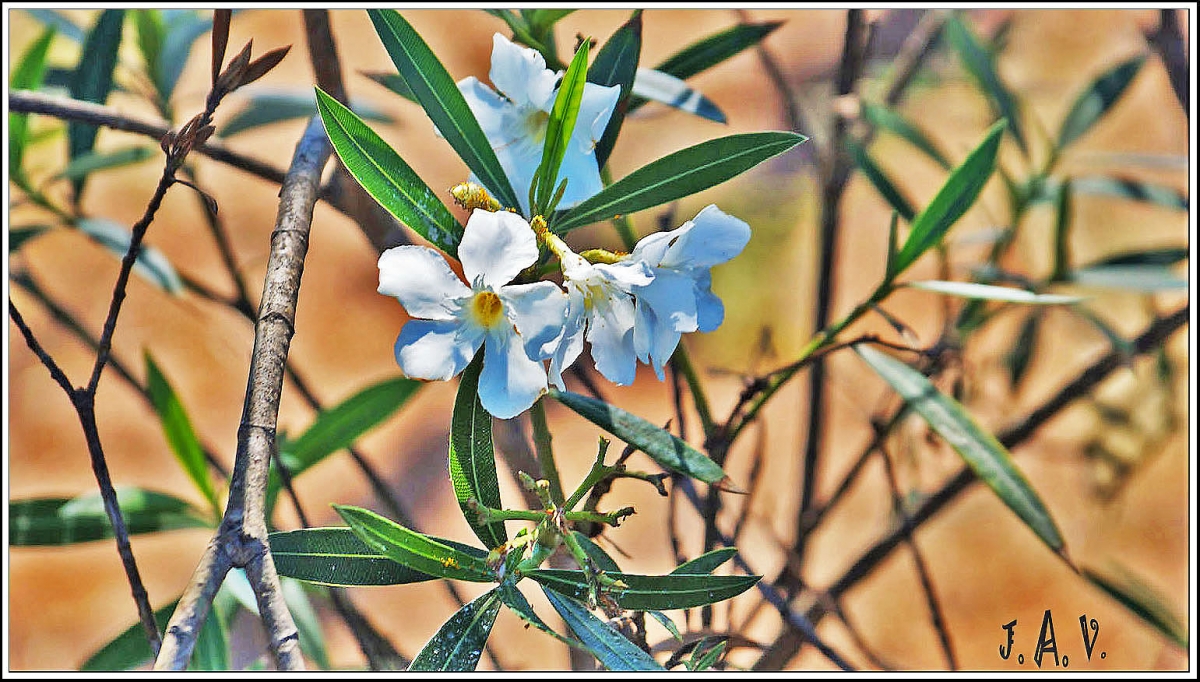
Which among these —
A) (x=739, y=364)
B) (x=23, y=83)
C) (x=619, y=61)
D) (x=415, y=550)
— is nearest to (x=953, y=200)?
(x=619, y=61)

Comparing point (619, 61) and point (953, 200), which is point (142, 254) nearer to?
point (619, 61)

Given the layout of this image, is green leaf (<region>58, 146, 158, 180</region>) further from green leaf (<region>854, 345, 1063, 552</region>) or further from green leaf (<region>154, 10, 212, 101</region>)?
green leaf (<region>854, 345, 1063, 552</region>)

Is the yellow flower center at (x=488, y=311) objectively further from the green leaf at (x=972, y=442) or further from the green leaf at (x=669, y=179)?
the green leaf at (x=972, y=442)

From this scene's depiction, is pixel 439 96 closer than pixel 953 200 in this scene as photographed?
Yes

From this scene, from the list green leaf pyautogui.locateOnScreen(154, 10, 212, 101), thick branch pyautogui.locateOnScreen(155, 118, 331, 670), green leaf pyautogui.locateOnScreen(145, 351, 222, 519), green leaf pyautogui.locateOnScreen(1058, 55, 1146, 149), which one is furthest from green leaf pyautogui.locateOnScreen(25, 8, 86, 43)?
green leaf pyautogui.locateOnScreen(1058, 55, 1146, 149)

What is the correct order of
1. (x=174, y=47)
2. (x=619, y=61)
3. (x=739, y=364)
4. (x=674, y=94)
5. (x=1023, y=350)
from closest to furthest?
(x=619, y=61) < (x=674, y=94) < (x=174, y=47) < (x=1023, y=350) < (x=739, y=364)

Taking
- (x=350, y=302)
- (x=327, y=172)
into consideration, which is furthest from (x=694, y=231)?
(x=350, y=302)

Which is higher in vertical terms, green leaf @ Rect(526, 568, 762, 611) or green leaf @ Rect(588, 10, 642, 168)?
green leaf @ Rect(588, 10, 642, 168)
